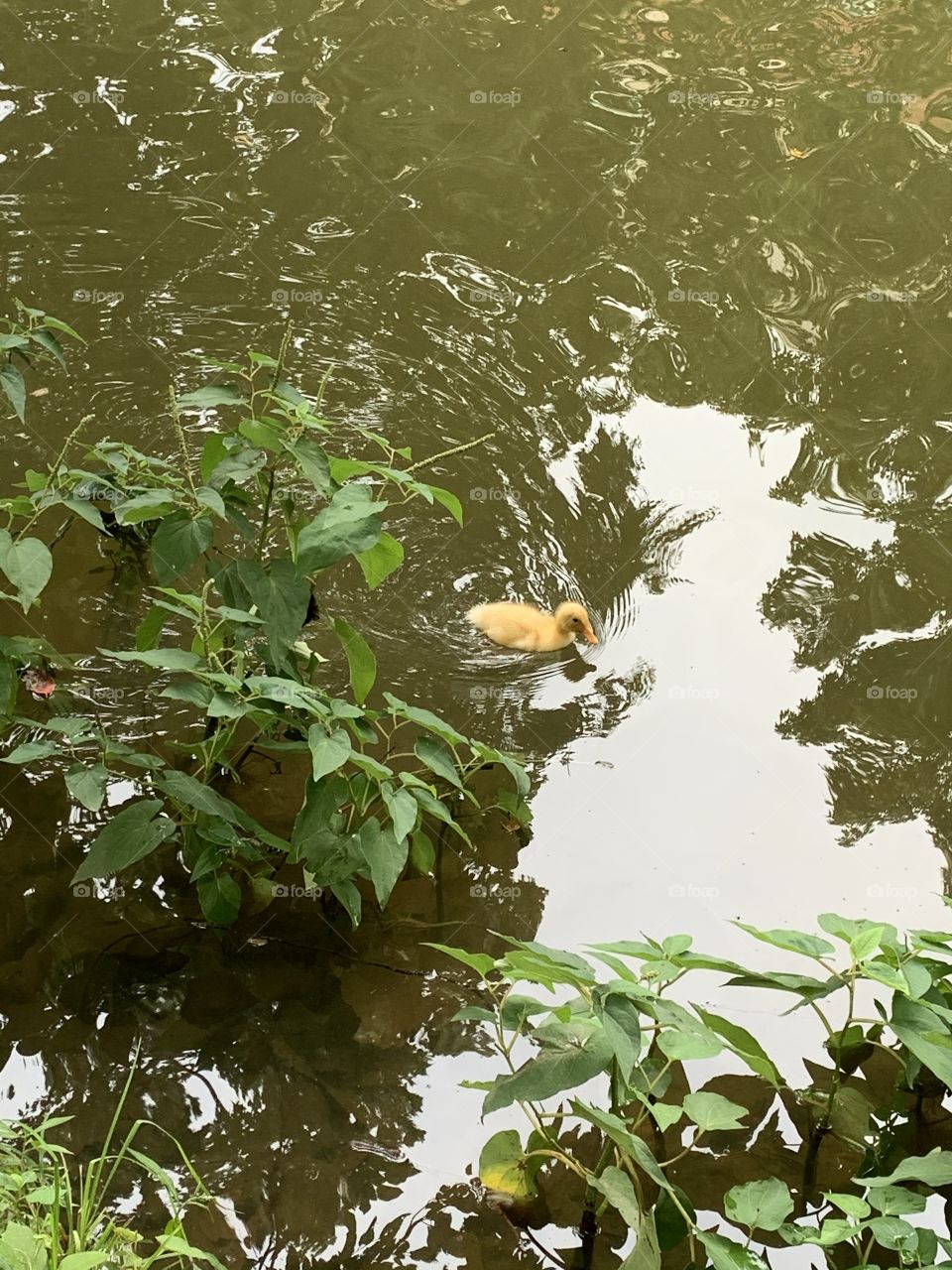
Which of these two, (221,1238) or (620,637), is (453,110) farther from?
(221,1238)

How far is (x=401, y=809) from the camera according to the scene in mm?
2873

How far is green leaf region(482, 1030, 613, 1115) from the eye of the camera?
2385mm

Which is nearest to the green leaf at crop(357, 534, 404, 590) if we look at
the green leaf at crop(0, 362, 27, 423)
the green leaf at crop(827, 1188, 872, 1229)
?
the green leaf at crop(0, 362, 27, 423)

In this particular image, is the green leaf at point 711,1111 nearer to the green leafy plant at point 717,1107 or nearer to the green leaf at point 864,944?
the green leafy plant at point 717,1107

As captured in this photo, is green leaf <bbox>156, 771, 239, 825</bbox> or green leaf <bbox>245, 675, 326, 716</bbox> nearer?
green leaf <bbox>245, 675, 326, 716</bbox>

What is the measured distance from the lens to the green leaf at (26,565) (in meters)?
2.93

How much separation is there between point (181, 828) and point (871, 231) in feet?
15.3

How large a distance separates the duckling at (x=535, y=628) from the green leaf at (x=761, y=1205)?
2102 millimetres

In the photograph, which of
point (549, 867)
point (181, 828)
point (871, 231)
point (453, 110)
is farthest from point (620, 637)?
point (453, 110)

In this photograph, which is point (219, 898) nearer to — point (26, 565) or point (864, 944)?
point (26, 565)

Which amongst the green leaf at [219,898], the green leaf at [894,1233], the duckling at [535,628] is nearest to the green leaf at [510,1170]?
the green leaf at [894,1233]

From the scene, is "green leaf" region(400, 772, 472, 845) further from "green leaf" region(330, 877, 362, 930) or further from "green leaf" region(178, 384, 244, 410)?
"green leaf" region(178, 384, 244, 410)

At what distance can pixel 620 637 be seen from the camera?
4492 millimetres

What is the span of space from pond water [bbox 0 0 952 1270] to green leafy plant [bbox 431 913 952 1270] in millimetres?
239
